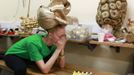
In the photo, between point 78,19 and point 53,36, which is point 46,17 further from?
point 78,19

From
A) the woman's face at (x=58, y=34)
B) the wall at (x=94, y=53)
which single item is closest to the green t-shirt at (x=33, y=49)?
the woman's face at (x=58, y=34)

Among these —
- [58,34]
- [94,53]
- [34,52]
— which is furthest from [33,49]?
[94,53]

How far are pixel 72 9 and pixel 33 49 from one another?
720 mm

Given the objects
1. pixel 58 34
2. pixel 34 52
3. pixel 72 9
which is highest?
pixel 72 9

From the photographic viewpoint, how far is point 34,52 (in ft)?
4.59

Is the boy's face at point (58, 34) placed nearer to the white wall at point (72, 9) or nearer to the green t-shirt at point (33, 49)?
the green t-shirt at point (33, 49)

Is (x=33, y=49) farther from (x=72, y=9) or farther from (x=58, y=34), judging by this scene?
(x=72, y=9)

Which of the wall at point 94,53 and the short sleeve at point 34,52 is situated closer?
the short sleeve at point 34,52

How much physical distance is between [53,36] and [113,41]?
42 centimetres

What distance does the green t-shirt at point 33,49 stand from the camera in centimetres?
140

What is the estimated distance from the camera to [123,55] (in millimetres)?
1684

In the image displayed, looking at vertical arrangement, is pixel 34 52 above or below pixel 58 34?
below

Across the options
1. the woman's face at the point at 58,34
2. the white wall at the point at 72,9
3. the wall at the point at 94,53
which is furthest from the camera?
the white wall at the point at 72,9

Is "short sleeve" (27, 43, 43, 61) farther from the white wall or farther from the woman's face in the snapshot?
the white wall
